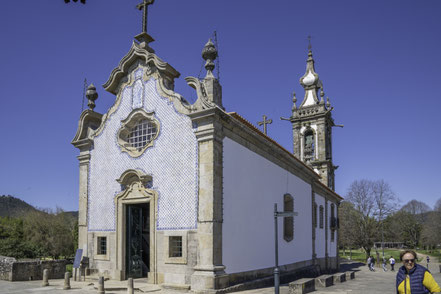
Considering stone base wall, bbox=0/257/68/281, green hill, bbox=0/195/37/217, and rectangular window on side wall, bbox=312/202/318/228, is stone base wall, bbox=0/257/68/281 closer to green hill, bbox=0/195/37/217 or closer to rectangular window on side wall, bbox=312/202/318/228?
rectangular window on side wall, bbox=312/202/318/228

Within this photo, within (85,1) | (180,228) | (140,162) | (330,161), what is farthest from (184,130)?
(330,161)

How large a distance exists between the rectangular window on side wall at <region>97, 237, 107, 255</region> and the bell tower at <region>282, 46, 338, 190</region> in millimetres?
20660

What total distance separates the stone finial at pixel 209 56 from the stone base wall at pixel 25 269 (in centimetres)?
983

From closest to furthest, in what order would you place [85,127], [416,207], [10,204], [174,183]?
1. [174,183]
2. [85,127]
3. [10,204]
4. [416,207]

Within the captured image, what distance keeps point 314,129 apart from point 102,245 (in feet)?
74.3

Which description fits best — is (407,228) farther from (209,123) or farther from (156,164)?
(209,123)

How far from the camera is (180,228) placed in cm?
1218

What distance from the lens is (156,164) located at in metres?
13.2

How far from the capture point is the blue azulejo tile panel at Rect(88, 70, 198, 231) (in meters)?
12.3

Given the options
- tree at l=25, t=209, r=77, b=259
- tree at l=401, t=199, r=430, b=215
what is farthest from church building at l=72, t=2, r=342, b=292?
tree at l=401, t=199, r=430, b=215

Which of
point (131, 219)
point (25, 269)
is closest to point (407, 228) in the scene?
point (131, 219)

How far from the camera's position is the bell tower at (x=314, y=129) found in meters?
31.8

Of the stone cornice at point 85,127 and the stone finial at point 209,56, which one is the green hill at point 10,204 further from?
the stone finial at point 209,56

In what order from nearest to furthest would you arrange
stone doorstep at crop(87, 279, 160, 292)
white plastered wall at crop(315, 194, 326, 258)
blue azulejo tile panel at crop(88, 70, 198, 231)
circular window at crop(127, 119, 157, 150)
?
stone doorstep at crop(87, 279, 160, 292) < blue azulejo tile panel at crop(88, 70, 198, 231) < circular window at crop(127, 119, 157, 150) < white plastered wall at crop(315, 194, 326, 258)
